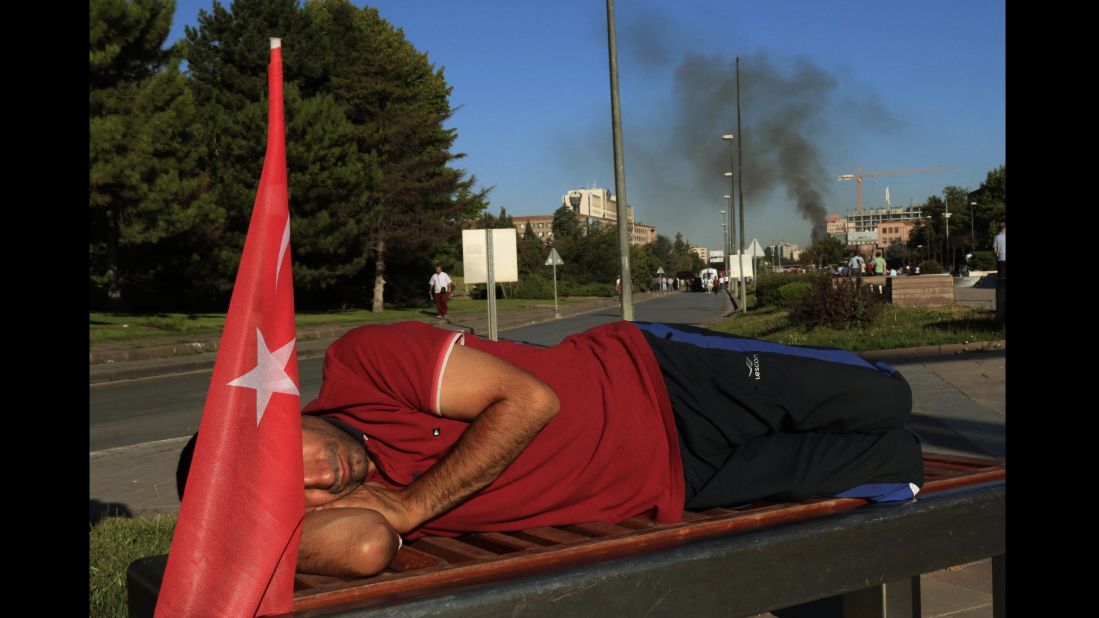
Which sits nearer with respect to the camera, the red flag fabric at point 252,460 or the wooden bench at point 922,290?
the red flag fabric at point 252,460

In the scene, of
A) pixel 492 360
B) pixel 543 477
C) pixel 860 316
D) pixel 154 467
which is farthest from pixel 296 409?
pixel 860 316

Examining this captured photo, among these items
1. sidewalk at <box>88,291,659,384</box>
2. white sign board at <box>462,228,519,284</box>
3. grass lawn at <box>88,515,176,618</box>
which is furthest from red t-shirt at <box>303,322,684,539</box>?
sidewalk at <box>88,291,659,384</box>

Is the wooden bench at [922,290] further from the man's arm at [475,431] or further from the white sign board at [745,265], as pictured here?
the man's arm at [475,431]

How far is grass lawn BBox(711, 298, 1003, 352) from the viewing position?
1413cm

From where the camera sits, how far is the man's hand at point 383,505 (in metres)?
2.35

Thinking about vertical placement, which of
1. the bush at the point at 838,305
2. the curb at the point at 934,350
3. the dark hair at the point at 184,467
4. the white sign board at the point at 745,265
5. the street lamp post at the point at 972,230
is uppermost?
the street lamp post at the point at 972,230

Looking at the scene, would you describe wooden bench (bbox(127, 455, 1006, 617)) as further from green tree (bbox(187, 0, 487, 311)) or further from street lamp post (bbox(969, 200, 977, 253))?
street lamp post (bbox(969, 200, 977, 253))

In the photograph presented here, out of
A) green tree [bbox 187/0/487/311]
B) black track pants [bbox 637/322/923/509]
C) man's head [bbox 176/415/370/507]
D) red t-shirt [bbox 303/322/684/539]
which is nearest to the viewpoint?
man's head [bbox 176/415/370/507]

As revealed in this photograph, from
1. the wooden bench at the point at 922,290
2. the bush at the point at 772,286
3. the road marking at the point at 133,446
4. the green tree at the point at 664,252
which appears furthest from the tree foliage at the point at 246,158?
the green tree at the point at 664,252

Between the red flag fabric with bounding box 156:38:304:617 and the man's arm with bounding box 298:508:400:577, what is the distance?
175 mm

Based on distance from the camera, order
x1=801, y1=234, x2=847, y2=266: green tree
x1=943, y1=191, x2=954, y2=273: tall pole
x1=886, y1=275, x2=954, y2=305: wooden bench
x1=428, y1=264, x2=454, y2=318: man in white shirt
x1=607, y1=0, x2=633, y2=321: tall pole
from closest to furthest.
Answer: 1. x1=607, y1=0, x2=633, y2=321: tall pole
2. x1=886, y1=275, x2=954, y2=305: wooden bench
3. x1=428, y1=264, x2=454, y2=318: man in white shirt
4. x1=943, y1=191, x2=954, y2=273: tall pole
5. x1=801, y1=234, x2=847, y2=266: green tree

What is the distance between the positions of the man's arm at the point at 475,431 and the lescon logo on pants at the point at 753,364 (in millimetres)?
641

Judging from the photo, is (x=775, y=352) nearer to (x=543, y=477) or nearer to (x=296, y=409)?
(x=543, y=477)

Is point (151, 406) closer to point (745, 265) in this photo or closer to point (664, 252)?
point (745, 265)
